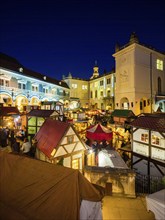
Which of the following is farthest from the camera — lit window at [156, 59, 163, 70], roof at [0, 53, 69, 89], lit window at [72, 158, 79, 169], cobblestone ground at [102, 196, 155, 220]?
lit window at [156, 59, 163, 70]

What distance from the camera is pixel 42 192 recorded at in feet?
12.4

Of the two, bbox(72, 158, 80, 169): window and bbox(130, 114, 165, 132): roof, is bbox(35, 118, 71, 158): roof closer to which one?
bbox(72, 158, 80, 169): window

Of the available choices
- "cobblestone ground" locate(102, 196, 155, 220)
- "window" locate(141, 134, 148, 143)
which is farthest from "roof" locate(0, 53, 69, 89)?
"cobblestone ground" locate(102, 196, 155, 220)

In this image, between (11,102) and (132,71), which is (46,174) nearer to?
(11,102)

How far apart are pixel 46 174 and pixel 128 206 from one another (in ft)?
14.4

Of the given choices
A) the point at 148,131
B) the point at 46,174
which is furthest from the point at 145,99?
the point at 46,174

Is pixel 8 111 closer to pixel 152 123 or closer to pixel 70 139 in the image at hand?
pixel 70 139

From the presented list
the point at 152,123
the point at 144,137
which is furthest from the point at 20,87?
the point at 152,123

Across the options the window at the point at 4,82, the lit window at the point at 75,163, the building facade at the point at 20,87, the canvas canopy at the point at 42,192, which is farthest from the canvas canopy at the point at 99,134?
the window at the point at 4,82

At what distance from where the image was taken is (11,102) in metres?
24.8

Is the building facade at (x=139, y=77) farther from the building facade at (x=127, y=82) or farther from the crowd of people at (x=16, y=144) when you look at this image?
the crowd of people at (x=16, y=144)

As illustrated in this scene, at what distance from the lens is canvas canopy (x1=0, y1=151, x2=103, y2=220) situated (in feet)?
11.7

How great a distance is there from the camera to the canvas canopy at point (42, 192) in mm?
3561

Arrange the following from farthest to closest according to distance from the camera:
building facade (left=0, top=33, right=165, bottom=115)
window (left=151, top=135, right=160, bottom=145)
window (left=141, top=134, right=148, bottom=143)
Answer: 1. building facade (left=0, top=33, right=165, bottom=115)
2. window (left=141, top=134, right=148, bottom=143)
3. window (left=151, top=135, right=160, bottom=145)
